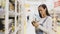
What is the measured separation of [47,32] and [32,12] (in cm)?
42

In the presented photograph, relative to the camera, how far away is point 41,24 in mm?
2088

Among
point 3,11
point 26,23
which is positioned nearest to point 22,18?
point 26,23

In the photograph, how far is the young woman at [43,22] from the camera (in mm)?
2066

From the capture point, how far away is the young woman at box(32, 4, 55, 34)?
6.78 feet

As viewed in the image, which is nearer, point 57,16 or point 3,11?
point 3,11

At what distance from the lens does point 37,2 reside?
2104 millimetres

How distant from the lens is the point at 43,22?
209 cm

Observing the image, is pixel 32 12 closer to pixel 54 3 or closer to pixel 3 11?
pixel 54 3

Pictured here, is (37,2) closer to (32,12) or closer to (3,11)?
(32,12)

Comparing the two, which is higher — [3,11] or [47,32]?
[3,11]

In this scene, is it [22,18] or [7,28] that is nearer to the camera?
[7,28]

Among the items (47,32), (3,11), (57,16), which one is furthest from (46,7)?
(3,11)

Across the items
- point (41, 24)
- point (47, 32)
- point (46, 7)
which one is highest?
point (46, 7)

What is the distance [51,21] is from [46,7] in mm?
250
